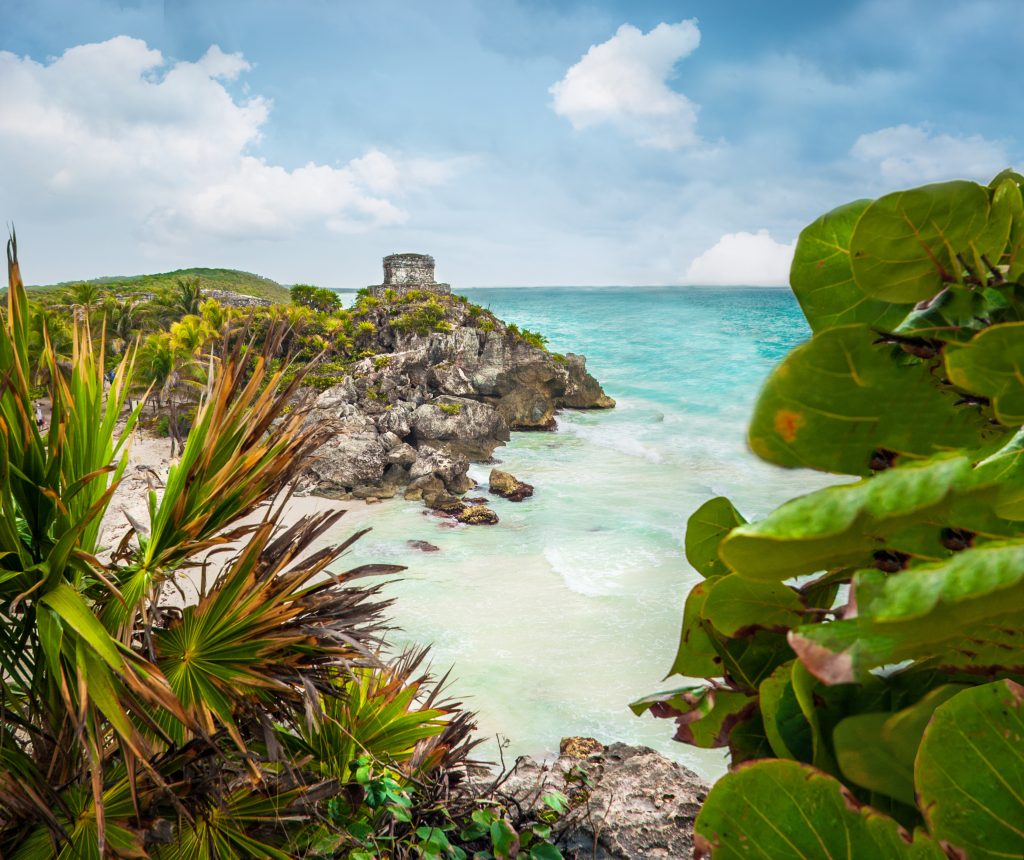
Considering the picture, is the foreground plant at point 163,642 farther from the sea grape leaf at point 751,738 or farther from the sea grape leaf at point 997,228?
the sea grape leaf at point 997,228

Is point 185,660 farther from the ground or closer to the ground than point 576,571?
farther from the ground

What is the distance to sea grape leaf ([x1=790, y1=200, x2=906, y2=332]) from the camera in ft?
1.80

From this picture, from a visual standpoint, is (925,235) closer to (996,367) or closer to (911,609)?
(996,367)

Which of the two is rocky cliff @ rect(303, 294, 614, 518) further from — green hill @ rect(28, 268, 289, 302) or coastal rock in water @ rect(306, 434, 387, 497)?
green hill @ rect(28, 268, 289, 302)

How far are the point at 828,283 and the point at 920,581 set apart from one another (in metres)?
0.36

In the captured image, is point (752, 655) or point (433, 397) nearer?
point (752, 655)

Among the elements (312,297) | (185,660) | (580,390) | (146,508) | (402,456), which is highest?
(312,297)

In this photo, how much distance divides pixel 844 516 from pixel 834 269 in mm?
350

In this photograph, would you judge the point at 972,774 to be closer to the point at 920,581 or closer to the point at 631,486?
the point at 920,581

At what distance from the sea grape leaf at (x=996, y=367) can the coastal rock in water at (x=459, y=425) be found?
2168 centimetres

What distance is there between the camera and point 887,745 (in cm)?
40

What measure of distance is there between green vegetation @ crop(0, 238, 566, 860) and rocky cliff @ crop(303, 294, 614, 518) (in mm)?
11827

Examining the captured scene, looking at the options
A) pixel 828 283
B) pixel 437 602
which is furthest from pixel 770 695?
pixel 437 602

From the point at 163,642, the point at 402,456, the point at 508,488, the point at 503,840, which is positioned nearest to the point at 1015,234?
the point at 503,840
